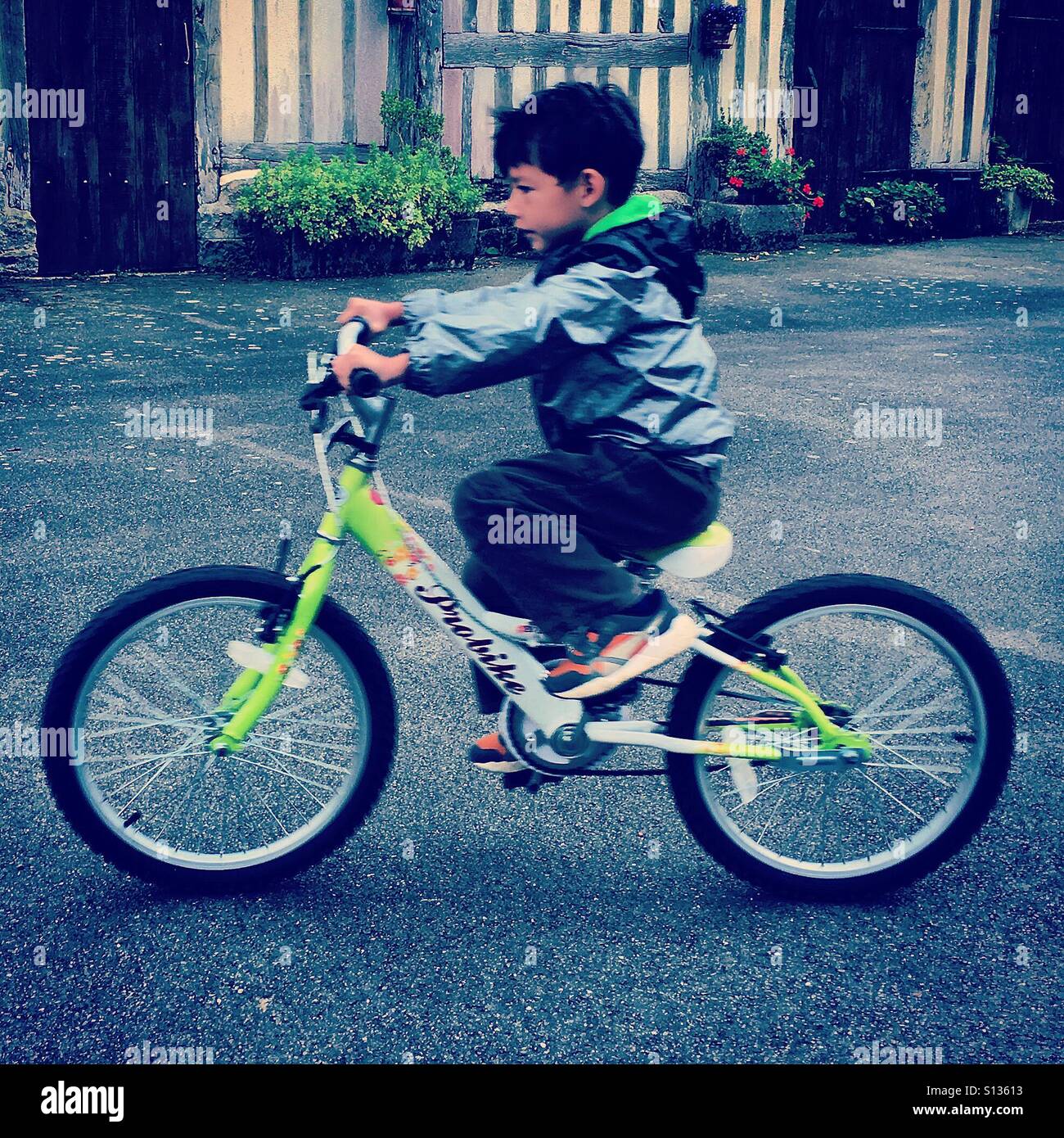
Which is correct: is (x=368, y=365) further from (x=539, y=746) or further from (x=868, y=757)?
(x=868, y=757)

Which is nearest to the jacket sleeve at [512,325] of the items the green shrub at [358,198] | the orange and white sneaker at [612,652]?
the orange and white sneaker at [612,652]

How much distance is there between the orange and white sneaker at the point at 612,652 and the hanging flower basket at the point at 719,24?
11.3 metres

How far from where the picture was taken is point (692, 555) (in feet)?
9.59

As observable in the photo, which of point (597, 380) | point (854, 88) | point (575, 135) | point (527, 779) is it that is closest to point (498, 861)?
point (527, 779)

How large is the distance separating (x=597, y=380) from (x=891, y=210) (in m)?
12.5

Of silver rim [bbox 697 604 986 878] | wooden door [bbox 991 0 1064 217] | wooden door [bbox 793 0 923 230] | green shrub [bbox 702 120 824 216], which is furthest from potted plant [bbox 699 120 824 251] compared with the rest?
silver rim [bbox 697 604 986 878]

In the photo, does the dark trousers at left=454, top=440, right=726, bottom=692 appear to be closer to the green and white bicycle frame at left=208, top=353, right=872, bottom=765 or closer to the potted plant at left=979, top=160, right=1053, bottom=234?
the green and white bicycle frame at left=208, top=353, right=872, bottom=765

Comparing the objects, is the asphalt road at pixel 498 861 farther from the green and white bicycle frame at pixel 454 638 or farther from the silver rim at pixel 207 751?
the green and white bicycle frame at pixel 454 638

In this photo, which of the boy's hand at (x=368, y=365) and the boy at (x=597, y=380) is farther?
the boy at (x=597, y=380)

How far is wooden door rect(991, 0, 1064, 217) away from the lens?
15.8m

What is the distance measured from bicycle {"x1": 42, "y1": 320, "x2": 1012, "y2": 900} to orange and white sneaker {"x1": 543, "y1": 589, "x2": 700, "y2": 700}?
0.05 m

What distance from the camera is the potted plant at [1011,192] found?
15.2 m

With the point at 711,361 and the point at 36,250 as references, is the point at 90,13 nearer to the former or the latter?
the point at 36,250
